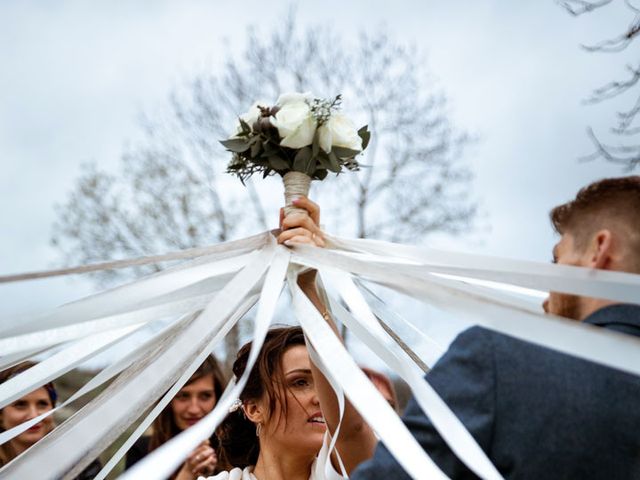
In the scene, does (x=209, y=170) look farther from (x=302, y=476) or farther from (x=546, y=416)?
(x=546, y=416)

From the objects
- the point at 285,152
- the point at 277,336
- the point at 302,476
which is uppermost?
the point at 285,152

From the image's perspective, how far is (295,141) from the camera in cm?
271

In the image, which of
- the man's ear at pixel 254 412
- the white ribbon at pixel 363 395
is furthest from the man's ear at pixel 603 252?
the man's ear at pixel 254 412

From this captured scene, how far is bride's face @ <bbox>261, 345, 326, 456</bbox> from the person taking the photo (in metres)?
3.47

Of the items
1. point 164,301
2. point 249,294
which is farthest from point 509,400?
point 164,301

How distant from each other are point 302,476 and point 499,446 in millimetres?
1884

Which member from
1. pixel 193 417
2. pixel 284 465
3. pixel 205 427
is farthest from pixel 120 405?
pixel 193 417

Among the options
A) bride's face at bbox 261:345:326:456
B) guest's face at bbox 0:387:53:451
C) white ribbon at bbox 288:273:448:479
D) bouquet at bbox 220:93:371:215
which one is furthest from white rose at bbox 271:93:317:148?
guest's face at bbox 0:387:53:451

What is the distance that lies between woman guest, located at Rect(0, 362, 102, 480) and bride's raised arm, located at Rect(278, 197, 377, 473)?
2.22 m

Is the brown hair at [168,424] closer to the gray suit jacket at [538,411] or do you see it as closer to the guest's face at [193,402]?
the guest's face at [193,402]

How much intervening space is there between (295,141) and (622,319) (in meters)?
1.30

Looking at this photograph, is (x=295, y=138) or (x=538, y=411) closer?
(x=538, y=411)

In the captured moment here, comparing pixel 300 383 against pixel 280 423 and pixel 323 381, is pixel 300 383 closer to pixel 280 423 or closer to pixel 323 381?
pixel 280 423

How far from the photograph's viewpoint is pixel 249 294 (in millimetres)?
2408
